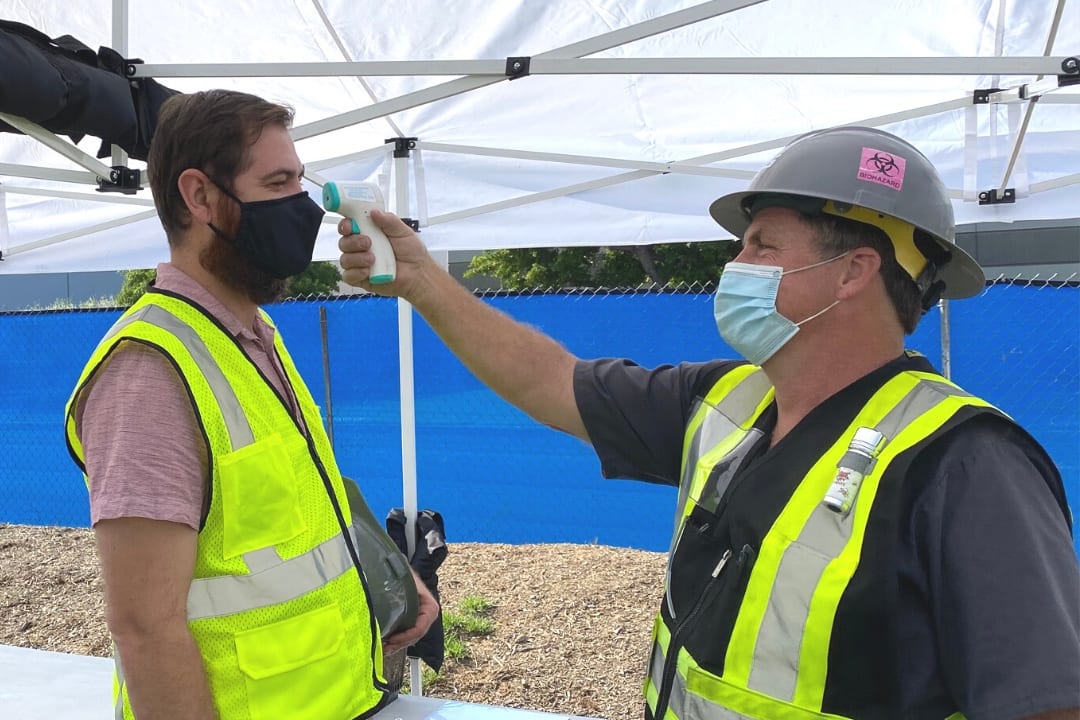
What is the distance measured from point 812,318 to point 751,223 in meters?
0.26

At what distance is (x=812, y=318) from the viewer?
4.82 ft

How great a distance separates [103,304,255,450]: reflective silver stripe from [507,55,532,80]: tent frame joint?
1404 millimetres

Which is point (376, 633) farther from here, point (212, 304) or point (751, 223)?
point (751, 223)

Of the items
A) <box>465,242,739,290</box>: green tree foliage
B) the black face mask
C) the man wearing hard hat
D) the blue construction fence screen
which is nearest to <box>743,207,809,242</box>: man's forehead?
the man wearing hard hat

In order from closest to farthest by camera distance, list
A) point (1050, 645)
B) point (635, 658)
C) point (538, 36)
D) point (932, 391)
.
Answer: point (1050, 645) < point (932, 391) < point (538, 36) < point (635, 658)

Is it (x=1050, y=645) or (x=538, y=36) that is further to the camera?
(x=538, y=36)

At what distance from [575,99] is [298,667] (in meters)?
2.79

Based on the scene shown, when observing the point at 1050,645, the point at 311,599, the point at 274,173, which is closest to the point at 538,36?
the point at 274,173

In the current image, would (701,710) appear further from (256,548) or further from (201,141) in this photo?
(201,141)

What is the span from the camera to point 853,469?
1.22 meters

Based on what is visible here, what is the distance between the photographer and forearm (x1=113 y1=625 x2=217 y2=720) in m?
1.32

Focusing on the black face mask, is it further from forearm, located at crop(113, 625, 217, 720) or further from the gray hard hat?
the gray hard hat

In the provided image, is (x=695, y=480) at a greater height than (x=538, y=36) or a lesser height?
lesser

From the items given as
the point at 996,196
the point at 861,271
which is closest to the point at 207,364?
the point at 861,271
